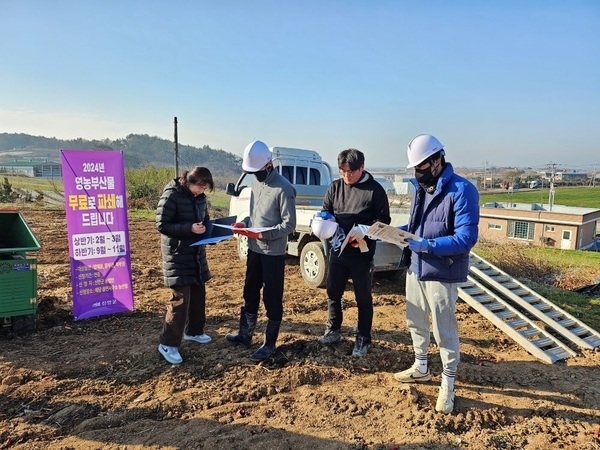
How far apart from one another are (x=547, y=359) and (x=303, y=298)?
307cm

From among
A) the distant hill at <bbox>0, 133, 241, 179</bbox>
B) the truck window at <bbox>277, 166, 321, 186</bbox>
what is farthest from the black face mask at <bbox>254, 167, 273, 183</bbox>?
the distant hill at <bbox>0, 133, 241, 179</bbox>

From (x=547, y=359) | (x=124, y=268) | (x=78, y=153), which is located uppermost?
(x=78, y=153)

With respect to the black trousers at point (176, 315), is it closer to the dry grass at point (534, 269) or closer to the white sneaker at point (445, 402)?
the white sneaker at point (445, 402)

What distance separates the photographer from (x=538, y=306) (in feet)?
18.3

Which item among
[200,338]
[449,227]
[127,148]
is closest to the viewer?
[449,227]

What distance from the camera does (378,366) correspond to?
13.0ft

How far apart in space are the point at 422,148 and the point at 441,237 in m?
0.64

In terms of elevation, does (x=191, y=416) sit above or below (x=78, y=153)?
below

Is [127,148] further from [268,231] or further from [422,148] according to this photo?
[422,148]

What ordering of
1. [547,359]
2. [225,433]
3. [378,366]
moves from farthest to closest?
[547,359], [378,366], [225,433]

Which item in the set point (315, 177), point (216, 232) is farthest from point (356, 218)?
point (315, 177)

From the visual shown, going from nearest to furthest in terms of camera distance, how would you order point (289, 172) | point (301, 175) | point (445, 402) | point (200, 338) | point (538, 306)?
point (445, 402) < point (200, 338) < point (538, 306) < point (289, 172) < point (301, 175)

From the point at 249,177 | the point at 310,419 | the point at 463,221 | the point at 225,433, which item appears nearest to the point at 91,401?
the point at 225,433

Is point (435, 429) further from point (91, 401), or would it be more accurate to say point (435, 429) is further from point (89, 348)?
point (89, 348)
